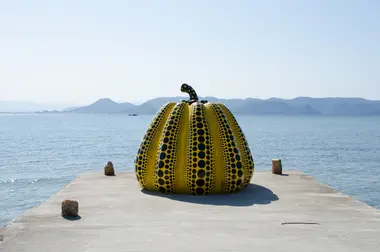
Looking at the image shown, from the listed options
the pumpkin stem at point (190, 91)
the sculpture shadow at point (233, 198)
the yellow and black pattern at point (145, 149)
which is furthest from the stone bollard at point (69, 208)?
the pumpkin stem at point (190, 91)

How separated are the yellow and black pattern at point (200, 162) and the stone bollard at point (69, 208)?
3.81m

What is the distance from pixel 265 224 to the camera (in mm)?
12953

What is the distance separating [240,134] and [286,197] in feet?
8.78

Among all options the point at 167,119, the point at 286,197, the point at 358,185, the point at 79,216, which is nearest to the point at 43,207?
the point at 79,216

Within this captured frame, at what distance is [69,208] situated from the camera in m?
13.7

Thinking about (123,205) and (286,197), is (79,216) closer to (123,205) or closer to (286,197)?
(123,205)

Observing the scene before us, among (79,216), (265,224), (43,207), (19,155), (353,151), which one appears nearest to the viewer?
(265,224)

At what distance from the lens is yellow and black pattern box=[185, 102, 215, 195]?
1614 centimetres

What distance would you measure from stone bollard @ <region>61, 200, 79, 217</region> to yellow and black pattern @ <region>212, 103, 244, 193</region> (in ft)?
16.0

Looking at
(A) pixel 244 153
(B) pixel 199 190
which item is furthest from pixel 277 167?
(B) pixel 199 190

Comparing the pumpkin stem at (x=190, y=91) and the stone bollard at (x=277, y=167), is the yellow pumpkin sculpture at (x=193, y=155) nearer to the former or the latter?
the pumpkin stem at (x=190, y=91)

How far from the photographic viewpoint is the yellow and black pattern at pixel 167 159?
1636 centimetres

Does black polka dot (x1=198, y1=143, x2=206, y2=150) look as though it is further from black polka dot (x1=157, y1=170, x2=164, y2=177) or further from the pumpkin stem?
the pumpkin stem

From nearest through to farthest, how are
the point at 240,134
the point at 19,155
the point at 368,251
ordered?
the point at 368,251 < the point at 240,134 < the point at 19,155
